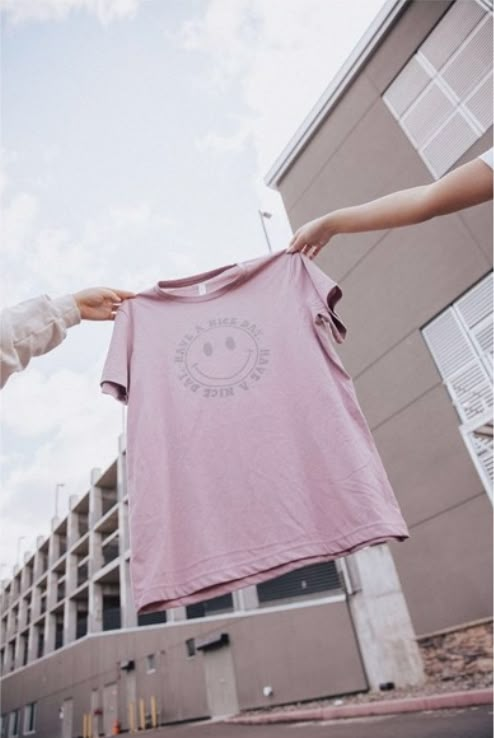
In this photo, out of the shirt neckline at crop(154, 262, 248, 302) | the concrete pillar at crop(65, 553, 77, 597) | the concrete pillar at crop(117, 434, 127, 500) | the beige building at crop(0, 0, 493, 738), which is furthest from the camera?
the concrete pillar at crop(65, 553, 77, 597)

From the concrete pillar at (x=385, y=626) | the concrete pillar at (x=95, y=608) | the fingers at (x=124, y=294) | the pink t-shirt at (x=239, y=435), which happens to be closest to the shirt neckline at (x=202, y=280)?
the pink t-shirt at (x=239, y=435)

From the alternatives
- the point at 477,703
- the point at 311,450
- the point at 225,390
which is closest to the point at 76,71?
the point at 225,390

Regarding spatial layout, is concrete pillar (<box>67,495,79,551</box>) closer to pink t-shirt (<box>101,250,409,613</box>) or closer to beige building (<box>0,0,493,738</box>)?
beige building (<box>0,0,493,738</box>)

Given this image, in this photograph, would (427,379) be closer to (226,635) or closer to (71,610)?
(226,635)

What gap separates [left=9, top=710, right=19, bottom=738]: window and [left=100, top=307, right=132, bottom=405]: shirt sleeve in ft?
130

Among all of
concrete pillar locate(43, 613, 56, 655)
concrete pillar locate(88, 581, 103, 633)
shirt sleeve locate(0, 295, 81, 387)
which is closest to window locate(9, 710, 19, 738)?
concrete pillar locate(43, 613, 56, 655)

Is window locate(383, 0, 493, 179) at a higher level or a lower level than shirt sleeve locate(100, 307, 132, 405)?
higher

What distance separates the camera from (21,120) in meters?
3.89

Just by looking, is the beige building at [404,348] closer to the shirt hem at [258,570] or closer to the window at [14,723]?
the shirt hem at [258,570]

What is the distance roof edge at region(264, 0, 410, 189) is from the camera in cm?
933

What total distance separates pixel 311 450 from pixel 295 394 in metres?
0.28

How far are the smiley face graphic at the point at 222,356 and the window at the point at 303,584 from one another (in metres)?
13.3

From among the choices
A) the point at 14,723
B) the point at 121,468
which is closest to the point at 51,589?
Answer: the point at 14,723

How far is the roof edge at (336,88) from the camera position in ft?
30.6
